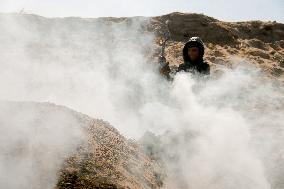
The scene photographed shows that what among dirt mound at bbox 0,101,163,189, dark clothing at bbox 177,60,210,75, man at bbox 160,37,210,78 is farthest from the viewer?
man at bbox 160,37,210,78

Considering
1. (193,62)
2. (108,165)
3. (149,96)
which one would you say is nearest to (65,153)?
(108,165)

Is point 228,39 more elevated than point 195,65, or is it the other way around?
point 228,39

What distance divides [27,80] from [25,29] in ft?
33.8

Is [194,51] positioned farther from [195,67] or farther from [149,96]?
[149,96]

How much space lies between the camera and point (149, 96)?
38.2 feet

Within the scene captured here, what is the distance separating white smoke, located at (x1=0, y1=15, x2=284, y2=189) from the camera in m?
6.53

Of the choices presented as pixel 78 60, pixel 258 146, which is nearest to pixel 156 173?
pixel 258 146

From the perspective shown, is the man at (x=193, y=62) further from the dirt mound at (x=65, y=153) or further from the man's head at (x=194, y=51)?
the dirt mound at (x=65, y=153)

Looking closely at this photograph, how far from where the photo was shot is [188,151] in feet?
22.5

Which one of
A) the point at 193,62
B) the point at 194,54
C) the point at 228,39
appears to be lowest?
the point at 193,62

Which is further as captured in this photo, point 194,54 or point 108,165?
point 194,54

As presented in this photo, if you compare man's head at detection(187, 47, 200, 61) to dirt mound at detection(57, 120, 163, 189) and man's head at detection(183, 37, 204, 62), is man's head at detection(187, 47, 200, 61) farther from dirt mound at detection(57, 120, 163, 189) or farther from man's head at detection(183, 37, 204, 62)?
dirt mound at detection(57, 120, 163, 189)

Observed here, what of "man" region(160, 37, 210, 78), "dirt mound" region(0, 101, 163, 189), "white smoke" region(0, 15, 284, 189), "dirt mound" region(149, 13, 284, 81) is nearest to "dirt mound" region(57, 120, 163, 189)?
"dirt mound" region(0, 101, 163, 189)

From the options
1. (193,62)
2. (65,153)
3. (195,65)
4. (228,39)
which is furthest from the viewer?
(228,39)
